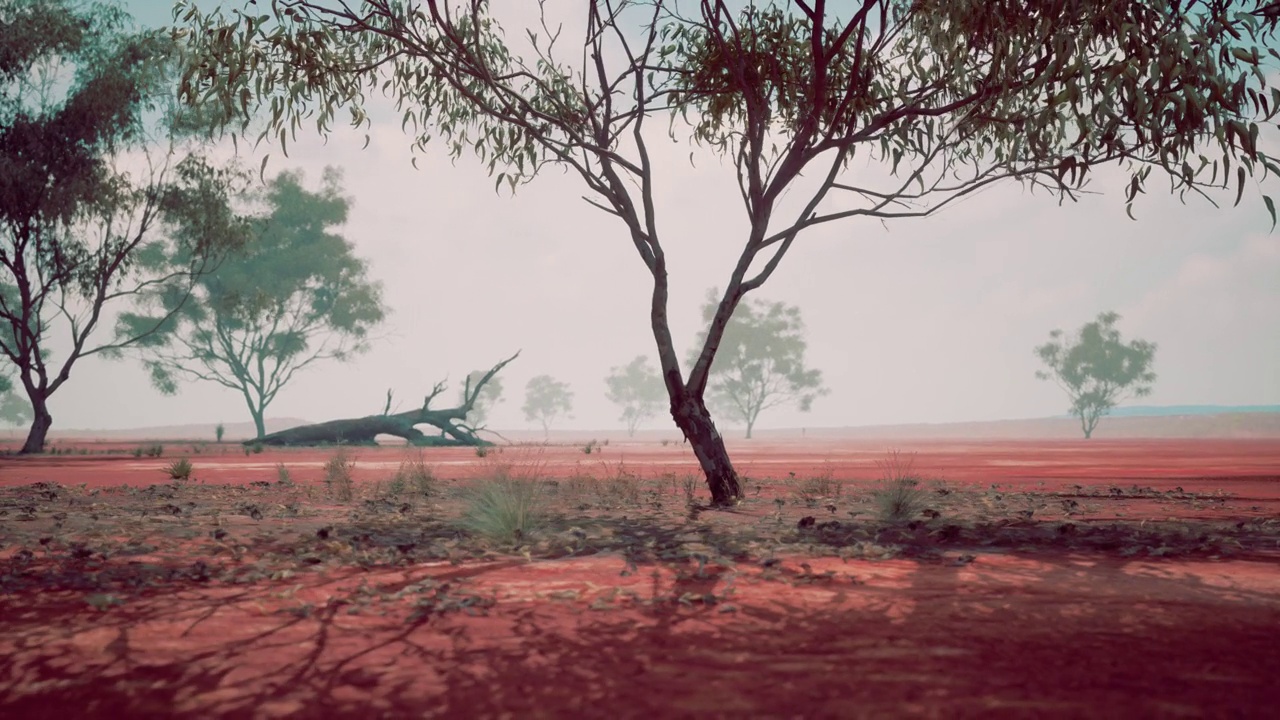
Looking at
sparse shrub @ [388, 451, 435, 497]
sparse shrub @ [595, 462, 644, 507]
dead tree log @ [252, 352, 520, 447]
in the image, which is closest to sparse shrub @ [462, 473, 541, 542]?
sparse shrub @ [595, 462, 644, 507]

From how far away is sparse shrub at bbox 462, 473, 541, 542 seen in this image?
269 inches

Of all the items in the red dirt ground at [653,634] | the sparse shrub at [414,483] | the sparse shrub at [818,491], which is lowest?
the red dirt ground at [653,634]

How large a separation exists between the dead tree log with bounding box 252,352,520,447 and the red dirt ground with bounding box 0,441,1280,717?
2430 cm

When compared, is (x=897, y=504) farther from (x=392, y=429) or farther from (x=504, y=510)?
(x=392, y=429)

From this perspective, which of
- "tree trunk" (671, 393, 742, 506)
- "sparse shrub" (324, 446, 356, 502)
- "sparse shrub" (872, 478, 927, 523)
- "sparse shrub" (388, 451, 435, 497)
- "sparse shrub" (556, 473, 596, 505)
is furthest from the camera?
"sparse shrub" (388, 451, 435, 497)

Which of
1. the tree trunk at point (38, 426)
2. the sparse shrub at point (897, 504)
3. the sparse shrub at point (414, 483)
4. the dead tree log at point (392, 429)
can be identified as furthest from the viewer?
the dead tree log at point (392, 429)

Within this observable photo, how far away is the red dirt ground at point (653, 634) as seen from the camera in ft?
9.86

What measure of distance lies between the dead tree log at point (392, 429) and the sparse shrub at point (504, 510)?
22044mm

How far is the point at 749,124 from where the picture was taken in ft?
32.9

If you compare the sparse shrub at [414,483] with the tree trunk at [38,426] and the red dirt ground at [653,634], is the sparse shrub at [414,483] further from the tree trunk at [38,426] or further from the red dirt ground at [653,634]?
the tree trunk at [38,426]

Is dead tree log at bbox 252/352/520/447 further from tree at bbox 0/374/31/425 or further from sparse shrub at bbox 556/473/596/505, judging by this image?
tree at bbox 0/374/31/425

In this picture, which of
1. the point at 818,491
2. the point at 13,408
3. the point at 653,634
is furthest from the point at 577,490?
the point at 13,408

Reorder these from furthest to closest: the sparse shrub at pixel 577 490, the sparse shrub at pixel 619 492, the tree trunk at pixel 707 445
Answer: the sparse shrub at pixel 577 490, the sparse shrub at pixel 619 492, the tree trunk at pixel 707 445

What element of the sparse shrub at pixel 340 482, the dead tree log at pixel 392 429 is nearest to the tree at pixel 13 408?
the dead tree log at pixel 392 429
